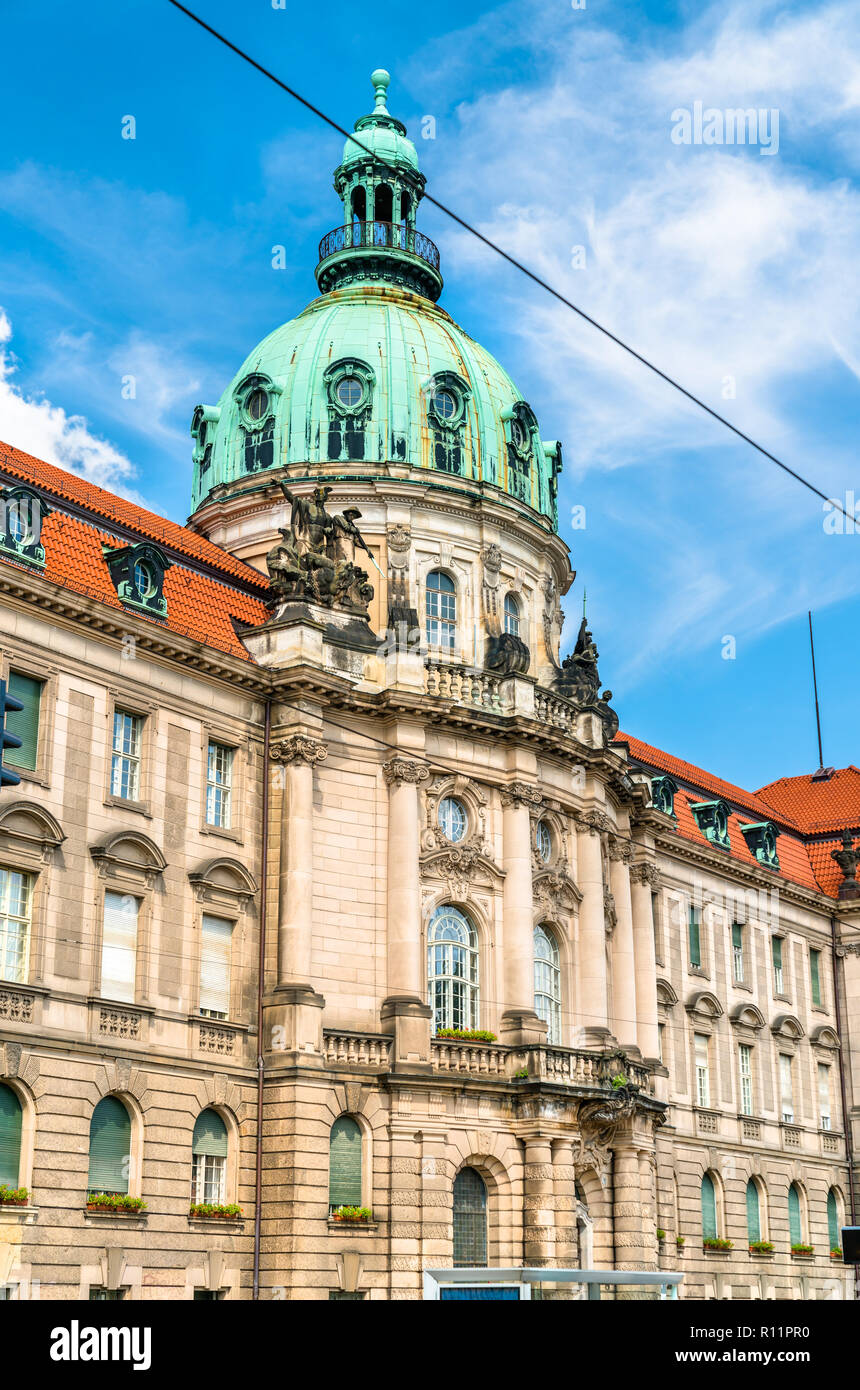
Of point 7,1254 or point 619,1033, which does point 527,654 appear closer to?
point 619,1033

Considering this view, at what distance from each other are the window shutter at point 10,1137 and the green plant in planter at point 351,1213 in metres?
9.53

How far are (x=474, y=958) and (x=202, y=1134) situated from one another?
10.5 metres

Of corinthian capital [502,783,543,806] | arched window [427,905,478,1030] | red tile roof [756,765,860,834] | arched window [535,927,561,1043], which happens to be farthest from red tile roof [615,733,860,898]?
arched window [427,905,478,1030]

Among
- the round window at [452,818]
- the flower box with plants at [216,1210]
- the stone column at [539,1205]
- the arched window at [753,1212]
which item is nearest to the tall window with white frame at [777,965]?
the arched window at [753,1212]

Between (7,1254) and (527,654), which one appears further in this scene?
(527,654)

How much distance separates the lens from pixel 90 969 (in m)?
36.9

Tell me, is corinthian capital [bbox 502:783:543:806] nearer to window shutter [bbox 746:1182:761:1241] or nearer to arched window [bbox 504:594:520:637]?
arched window [bbox 504:594:520:637]

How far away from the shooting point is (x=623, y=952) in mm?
53438

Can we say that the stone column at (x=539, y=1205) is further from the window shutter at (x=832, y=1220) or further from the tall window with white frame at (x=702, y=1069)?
the window shutter at (x=832, y=1220)

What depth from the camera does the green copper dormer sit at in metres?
58.1

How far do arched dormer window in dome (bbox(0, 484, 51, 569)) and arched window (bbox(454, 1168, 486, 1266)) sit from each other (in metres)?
19.7
